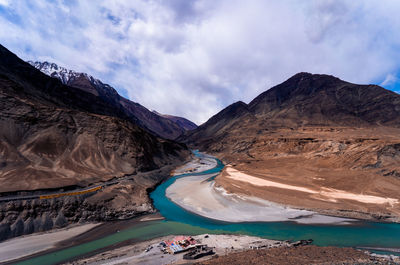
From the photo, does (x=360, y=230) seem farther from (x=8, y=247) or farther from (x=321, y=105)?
(x=321, y=105)

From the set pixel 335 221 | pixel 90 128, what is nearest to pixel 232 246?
pixel 335 221

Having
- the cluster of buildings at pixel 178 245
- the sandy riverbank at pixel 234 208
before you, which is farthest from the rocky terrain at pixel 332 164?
the cluster of buildings at pixel 178 245

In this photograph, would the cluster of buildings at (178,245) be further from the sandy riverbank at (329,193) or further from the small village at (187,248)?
the sandy riverbank at (329,193)

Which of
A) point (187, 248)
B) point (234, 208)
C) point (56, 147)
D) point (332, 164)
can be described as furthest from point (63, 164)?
point (332, 164)

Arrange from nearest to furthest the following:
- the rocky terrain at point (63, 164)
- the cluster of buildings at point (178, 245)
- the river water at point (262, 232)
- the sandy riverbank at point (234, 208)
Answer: the cluster of buildings at point (178, 245) < the river water at point (262, 232) < the rocky terrain at point (63, 164) < the sandy riverbank at point (234, 208)

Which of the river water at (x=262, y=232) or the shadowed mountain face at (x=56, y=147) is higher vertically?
the shadowed mountain face at (x=56, y=147)

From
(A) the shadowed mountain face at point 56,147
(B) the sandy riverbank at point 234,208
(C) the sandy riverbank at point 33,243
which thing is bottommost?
(C) the sandy riverbank at point 33,243

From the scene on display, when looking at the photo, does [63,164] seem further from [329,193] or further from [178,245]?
[329,193]
